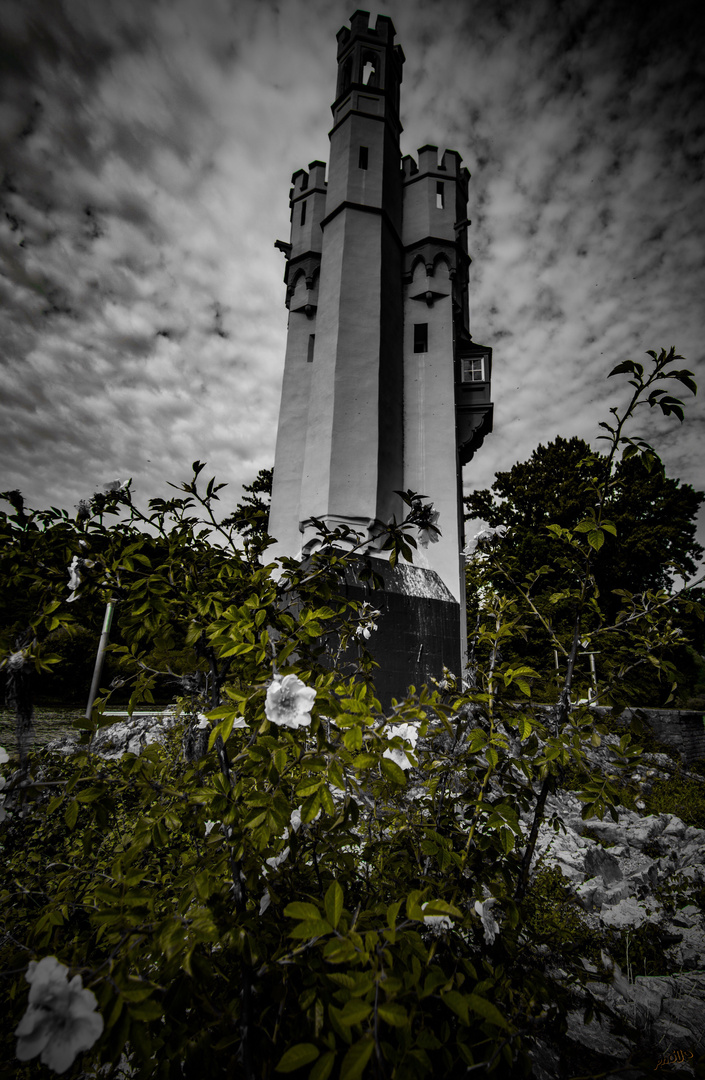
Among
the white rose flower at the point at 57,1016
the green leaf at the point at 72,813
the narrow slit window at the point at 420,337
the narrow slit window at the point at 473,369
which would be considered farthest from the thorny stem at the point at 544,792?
the narrow slit window at the point at 473,369

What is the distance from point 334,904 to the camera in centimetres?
91

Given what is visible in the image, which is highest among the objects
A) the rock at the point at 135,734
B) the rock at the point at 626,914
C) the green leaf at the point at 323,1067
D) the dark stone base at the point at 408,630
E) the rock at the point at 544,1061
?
the dark stone base at the point at 408,630

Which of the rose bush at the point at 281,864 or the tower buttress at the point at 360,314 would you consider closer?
the rose bush at the point at 281,864

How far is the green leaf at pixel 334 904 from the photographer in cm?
90

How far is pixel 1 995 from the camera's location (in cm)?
185

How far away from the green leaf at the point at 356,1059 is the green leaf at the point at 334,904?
0.58 feet

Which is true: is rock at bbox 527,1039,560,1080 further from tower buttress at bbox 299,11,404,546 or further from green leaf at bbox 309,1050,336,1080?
tower buttress at bbox 299,11,404,546

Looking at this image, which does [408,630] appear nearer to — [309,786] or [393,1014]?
[309,786]

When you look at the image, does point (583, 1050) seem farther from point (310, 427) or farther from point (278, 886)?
point (310, 427)

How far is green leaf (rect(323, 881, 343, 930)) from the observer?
0.90 m

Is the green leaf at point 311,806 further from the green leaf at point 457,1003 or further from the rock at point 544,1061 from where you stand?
the rock at point 544,1061

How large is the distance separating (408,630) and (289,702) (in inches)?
232

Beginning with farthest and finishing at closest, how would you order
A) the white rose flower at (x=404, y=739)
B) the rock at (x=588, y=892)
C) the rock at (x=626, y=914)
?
the rock at (x=588, y=892) → the rock at (x=626, y=914) → the white rose flower at (x=404, y=739)

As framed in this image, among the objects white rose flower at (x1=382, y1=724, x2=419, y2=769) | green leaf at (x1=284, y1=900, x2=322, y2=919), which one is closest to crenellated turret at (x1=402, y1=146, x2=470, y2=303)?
white rose flower at (x1=382, y1=724, x2=419, y2=769)
